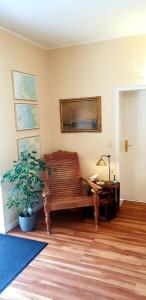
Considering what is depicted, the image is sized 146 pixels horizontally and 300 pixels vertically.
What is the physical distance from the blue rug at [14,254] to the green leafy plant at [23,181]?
→ 16.6 inches

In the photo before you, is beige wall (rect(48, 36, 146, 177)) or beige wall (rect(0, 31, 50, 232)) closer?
beige wall (rect(0, 31, 50, 232))

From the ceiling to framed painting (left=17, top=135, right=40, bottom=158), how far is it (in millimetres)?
1516

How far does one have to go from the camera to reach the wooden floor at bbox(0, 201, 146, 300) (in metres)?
2.20

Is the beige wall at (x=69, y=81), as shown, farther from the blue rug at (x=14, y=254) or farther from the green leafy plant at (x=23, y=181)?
the blue rug at (x=14, y=254)

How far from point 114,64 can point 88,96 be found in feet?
2.13

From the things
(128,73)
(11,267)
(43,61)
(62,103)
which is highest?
(43,61)

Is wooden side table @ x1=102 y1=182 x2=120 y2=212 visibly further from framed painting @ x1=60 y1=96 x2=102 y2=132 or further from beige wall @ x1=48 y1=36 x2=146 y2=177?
framed painting @ x1=60 y1=96 x2=102 y2=132

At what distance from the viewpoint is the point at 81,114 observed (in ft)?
13.5

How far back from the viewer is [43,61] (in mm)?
4160

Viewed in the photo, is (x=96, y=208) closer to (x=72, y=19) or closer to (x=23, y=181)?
(x=23, y=181)

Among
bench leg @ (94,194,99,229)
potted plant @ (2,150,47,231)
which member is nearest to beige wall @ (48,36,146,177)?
bench leg @ (94,194,99,229)

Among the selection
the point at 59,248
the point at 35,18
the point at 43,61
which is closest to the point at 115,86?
the point at 43,61

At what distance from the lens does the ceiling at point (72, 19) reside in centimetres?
257

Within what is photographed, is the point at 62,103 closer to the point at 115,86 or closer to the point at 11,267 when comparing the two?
the point at 115,86
